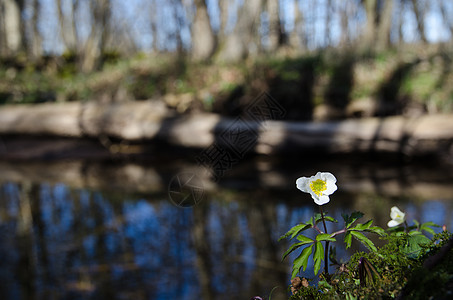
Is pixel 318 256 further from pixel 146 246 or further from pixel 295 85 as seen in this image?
pixel 295 85

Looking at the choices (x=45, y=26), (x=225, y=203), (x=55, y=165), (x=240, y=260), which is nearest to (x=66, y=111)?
(x=55, y=165)

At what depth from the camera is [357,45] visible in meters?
11.1

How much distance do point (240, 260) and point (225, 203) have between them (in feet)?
6.37

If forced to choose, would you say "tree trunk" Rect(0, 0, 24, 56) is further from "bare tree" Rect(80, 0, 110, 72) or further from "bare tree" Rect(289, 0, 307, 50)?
"bare tree" Rect(289, 0, 307, 50)

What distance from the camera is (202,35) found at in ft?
44.0

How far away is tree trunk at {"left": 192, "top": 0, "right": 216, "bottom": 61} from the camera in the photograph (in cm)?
1324

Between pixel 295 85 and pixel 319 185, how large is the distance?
9.34 meters

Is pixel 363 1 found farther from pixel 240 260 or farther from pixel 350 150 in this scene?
pixel 240 260

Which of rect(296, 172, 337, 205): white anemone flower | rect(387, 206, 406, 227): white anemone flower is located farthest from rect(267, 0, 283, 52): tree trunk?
rect(296, 172, 337, 205): white anemone flower

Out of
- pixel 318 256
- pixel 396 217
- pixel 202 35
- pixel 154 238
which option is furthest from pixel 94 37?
pixel 318 256

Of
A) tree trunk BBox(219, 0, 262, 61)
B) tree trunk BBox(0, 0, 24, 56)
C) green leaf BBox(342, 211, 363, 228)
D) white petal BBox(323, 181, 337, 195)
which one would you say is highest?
tree trunk BBox(0, 0, 24, 56)

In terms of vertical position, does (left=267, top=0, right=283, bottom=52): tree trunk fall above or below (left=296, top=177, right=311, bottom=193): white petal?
above

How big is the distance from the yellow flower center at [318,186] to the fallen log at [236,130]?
6156mm

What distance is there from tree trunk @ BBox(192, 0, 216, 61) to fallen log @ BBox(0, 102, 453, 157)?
4889 millimetres
